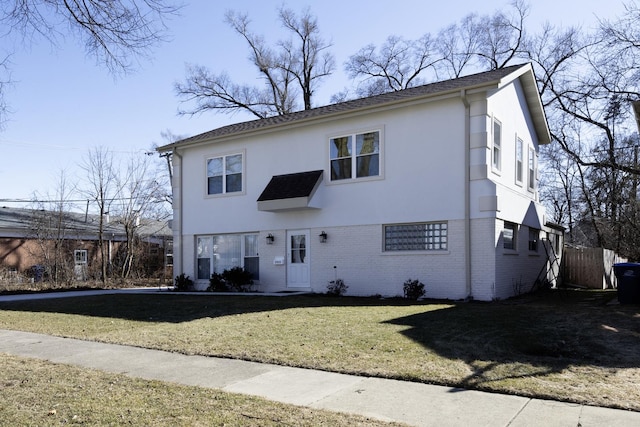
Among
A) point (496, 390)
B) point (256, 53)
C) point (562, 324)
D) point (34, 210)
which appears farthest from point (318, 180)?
point (256, 53)

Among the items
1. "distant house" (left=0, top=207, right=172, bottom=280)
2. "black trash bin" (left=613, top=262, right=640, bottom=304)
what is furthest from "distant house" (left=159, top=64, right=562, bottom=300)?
"distant house" (left=0, top=207, right=172, bottom=280)

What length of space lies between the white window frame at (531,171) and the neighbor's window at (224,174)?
34.6 ft

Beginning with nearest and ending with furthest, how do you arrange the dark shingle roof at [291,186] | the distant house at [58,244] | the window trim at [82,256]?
the dark shingle roof at [291,186] → the distant house at [58,244] → the window trim at [82,256]

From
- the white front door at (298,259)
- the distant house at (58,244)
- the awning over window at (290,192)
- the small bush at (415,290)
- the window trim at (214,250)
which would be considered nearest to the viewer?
the small bush at (415,290)

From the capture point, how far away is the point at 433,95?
1523cm

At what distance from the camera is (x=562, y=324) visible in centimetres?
982

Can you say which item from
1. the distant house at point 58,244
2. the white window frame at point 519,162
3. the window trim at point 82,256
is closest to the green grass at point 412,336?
the white window frame at point 519,162

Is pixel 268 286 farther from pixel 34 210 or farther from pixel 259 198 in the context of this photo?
pixel 34 210

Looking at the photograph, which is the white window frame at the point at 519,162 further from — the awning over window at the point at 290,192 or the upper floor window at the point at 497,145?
the awning over window at the point at 290,192

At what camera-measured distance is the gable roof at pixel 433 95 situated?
50.0 ft

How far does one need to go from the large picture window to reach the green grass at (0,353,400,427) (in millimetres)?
12842

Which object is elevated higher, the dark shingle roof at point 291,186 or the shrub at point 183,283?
the dark shingle roof at point 291,186

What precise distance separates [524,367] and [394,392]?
75.9 inches

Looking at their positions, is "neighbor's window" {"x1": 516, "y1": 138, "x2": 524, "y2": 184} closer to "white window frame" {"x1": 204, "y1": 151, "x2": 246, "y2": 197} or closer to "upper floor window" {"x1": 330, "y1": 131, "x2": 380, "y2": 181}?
"upper floor window" {"x1": 330, "y1": 131, "x2": 380, "y2": 181}
